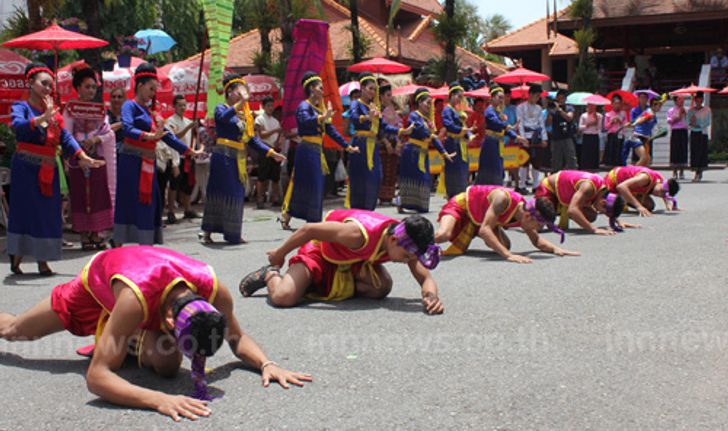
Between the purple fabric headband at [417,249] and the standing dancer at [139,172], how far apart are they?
3.17m

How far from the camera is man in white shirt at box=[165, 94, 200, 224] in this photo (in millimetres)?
11055

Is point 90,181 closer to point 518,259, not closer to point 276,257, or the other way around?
point 276,257

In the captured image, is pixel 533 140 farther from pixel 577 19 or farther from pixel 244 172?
pixel 577 19

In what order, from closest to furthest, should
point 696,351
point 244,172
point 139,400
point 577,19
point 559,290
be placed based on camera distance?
point 139,400, point 696,351, point 559,290, point 244,172, point 577,19

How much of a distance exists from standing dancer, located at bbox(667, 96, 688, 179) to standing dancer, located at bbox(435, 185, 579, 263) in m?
10.3

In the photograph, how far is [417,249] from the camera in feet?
16.7

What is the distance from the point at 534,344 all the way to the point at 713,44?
25.3m

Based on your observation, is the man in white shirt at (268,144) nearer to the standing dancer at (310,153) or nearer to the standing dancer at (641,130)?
the standing dancer at (310,153)

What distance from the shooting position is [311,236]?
532 centimetres

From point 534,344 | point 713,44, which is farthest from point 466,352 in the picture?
point 713,44

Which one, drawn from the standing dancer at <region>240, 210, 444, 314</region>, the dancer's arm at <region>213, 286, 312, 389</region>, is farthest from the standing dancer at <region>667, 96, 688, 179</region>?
the dancer's arm at <region>213, 286, 312, 389</region>

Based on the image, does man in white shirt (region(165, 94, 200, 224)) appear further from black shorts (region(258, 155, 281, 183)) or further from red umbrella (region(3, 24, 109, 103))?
black shorts (region(258, 155, 281, 183))

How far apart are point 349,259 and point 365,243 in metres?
0.25

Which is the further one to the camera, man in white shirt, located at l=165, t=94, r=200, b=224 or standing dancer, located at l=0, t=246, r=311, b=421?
man in white shirt, located at l=165, t=94, r=200, b=224
